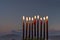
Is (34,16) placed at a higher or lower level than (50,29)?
higher

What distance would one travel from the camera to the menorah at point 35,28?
5.48 metres

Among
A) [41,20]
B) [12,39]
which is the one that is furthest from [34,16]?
[12,39]

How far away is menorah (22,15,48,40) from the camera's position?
548cm

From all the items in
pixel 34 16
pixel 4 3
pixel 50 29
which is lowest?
pixel 50 29

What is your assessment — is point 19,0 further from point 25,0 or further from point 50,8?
point 50,8

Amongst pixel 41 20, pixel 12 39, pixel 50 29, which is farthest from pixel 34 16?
pixel 12 39

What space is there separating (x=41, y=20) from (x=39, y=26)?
24 cm

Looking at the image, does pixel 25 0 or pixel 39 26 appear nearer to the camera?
pixel 39 26

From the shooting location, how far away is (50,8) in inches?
235

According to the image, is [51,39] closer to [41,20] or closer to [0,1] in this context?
[41,20]

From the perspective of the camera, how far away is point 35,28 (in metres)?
5.59

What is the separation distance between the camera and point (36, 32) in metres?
5.61

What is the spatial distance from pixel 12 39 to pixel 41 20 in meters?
1.25

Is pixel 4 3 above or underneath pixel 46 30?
above
